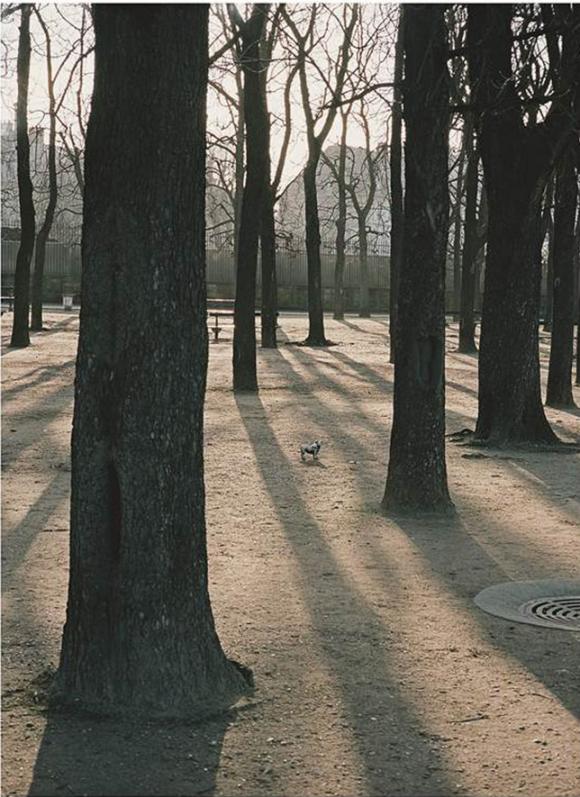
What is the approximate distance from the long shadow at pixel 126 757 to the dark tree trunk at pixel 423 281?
4900 mm

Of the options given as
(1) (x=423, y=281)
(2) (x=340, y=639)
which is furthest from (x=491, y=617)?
(1) (x=423, y=281)

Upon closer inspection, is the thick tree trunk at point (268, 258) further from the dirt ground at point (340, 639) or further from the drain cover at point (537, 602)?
the drain cover at point (537, 602)

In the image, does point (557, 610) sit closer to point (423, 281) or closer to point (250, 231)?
point (423, 281)

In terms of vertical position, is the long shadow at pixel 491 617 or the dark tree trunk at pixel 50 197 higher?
the dark tree trunk at pixel 50 197

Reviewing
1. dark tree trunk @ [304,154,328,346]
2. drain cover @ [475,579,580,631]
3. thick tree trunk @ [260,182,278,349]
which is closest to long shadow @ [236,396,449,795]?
drain cover @ [475,579,580,631]

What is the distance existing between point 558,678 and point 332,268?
65285mm

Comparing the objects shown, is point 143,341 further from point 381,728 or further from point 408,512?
point 408,512

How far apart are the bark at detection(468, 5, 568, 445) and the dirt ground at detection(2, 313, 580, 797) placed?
0.65 m

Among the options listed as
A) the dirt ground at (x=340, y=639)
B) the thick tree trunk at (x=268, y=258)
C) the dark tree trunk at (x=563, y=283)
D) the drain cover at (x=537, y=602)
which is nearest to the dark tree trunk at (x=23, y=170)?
the thick tree trunk at (x=268, y=258)

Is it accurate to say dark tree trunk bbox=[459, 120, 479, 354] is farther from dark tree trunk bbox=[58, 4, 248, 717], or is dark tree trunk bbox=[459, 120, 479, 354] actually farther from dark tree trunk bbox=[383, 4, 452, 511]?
dark tree trunk bbox=[58, 4, 248, 717]

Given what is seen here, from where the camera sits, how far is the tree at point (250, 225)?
1878 centimetres

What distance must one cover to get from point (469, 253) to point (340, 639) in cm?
2296

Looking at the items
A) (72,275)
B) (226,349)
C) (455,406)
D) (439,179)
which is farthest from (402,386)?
(72,275)

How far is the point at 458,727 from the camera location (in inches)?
193
